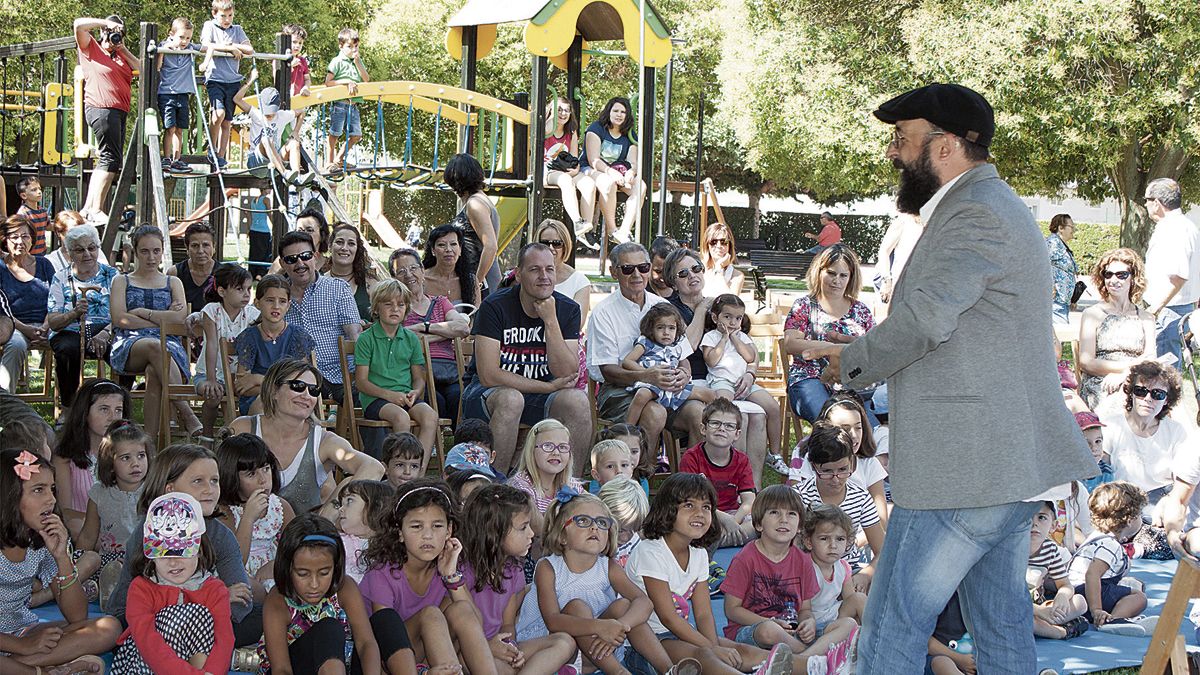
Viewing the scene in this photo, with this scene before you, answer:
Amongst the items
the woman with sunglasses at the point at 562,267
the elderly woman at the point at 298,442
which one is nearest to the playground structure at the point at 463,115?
the woman with sunglasses at the point at 562,267

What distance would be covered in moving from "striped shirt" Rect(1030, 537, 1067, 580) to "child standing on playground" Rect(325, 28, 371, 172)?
9.31 meters

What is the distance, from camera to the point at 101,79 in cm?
1202

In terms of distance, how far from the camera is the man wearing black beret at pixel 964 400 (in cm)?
331

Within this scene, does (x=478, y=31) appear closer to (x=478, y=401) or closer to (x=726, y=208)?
(x=478, y=401)

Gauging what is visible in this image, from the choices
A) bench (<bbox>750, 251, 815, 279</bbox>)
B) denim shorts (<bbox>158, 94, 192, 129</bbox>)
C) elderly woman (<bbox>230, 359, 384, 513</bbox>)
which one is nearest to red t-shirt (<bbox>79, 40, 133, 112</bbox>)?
denim shorts (<bbox>158, 94, 192, 129</bbox>)

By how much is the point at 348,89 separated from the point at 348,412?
Answer: 6974 millimetres

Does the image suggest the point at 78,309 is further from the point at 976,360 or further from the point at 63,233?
the point at 976,360

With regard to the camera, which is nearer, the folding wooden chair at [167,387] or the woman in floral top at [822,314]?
the folding wooden chair at [167,387]

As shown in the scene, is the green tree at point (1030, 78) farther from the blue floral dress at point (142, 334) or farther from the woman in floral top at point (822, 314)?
the blue floral dress at point (142, 334)

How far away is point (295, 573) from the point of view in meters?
4.32

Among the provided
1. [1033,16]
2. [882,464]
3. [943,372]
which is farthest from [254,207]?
[1033,16]

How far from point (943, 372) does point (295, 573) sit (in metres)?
2.20

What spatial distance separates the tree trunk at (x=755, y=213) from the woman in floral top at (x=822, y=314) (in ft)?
110

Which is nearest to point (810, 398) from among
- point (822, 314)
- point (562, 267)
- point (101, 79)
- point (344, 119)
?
point (822, 314)
